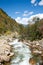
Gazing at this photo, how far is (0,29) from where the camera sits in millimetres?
134250

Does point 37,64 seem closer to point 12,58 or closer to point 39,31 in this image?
point 12,58

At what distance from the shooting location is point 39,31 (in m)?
87.8

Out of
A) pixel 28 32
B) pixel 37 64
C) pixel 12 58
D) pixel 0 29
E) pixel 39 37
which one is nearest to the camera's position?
pixel 37 64

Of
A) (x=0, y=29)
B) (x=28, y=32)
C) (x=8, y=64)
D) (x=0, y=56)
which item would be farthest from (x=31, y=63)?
(x=0, y=29)

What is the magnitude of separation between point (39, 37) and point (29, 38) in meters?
5.96

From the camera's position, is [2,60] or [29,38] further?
[29,38]

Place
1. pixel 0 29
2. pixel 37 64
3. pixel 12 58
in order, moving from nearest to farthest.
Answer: pixel 37 64, pixel 12 58, pixel 0 29

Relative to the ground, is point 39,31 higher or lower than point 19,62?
higher

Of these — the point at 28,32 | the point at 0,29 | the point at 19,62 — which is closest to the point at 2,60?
the point at 19,62

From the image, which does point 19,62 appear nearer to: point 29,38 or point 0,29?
point 29,38

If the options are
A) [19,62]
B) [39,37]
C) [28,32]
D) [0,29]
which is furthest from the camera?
[0,29]

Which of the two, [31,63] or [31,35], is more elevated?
[31,35]

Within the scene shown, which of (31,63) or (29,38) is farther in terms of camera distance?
(29,38)

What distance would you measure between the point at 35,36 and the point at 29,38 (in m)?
4.26
